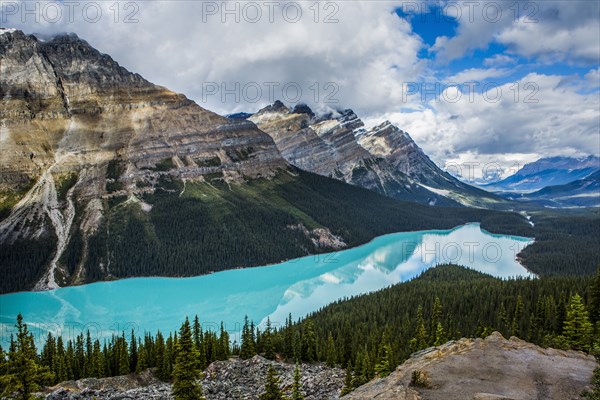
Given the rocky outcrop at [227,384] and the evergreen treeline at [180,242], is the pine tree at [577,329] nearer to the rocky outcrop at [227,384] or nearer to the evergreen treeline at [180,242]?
the rocky outcrop at [227,384]

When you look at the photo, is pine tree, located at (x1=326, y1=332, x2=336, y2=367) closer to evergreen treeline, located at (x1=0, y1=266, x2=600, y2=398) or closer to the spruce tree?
evergreen treeline, located at (x1=0, y1=266, x2=600, y2=398)

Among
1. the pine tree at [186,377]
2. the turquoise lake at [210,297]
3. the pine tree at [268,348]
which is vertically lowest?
the turquoise lake at [210,297]

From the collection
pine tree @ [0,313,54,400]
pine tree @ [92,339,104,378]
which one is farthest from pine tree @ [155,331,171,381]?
pine tree @ [0,313,54,400]

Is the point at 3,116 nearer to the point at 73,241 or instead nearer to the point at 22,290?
the point at 73,241

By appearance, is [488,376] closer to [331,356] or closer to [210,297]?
[331,356]

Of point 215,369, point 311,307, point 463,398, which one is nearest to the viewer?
point 463,398

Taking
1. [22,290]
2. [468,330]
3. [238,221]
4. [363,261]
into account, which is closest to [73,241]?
[22,290]

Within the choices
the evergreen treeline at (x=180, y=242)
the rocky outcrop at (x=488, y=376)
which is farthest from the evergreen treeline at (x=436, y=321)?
the evergreen treeline at (x=180, y=242)
